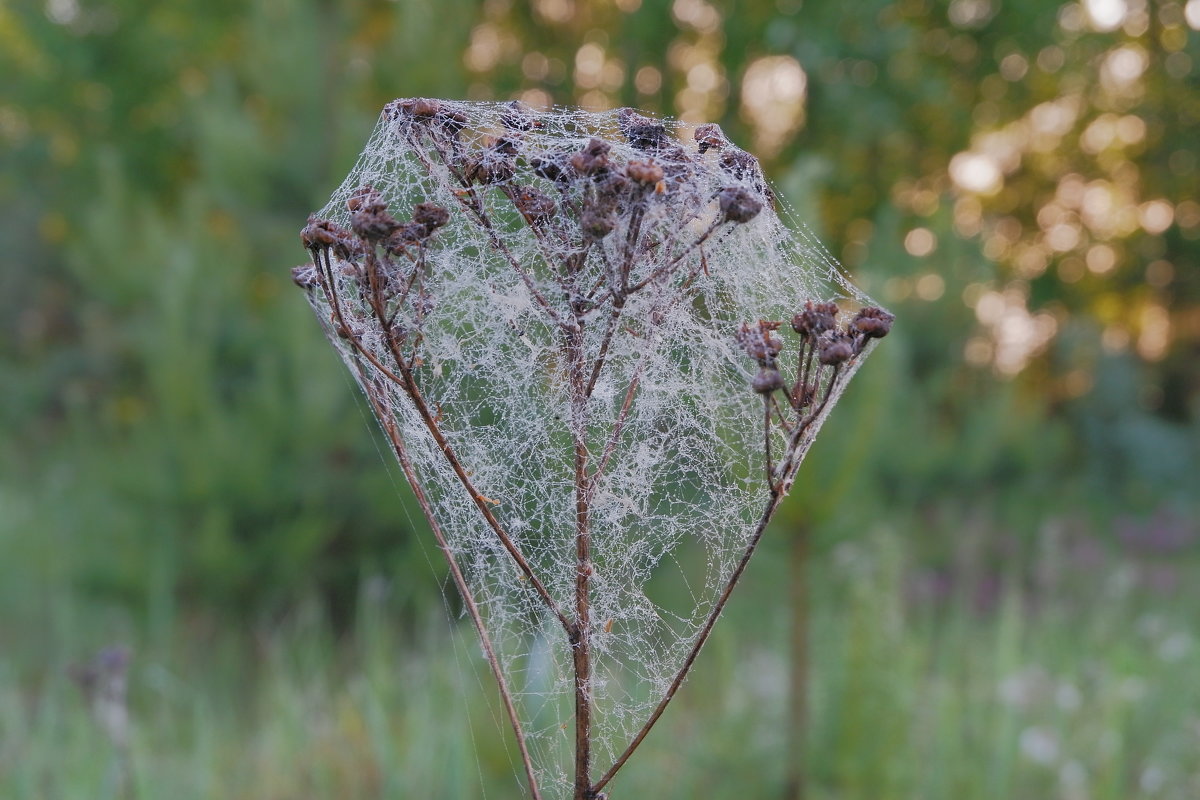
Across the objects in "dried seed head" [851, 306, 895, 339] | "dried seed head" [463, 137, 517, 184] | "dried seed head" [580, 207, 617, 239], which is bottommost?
"dried seed head" [851, 306, 895, 339]

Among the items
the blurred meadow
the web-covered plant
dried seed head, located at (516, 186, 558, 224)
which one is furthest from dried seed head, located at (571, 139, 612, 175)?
the blurred meadow

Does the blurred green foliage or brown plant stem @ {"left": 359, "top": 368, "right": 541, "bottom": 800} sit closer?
brown plant stem @ {"left": 359, "top": 368, "right": 541, "bottom": 800}

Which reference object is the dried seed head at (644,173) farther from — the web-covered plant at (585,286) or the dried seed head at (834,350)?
the dried seed head at (834,350)

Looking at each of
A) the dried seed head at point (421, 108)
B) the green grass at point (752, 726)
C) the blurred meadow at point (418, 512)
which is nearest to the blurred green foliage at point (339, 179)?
the blurred meadow at point (418, 512)

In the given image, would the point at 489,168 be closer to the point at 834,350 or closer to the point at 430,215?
the point at 430,215

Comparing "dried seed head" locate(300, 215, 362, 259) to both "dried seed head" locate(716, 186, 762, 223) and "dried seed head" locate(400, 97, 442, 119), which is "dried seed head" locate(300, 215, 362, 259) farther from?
"dried seed head" locate(716, 186, 762, 223)

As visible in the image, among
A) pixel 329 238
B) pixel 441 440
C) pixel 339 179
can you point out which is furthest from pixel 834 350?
pixel 339 179

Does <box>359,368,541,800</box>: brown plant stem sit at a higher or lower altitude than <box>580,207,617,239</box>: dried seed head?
lower
